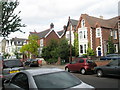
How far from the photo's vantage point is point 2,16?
12.7 metres

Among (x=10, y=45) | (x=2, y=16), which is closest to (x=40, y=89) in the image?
(x=2, y=16)

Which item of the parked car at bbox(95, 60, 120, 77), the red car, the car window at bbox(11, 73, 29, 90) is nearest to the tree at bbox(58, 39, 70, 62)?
the red car

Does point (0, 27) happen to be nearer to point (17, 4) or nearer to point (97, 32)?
point (17, 4)

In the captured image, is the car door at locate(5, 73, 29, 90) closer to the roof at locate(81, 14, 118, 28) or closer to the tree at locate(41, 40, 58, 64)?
the tree at locate(41, 40, 58, 64)

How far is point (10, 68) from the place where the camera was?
394 inches

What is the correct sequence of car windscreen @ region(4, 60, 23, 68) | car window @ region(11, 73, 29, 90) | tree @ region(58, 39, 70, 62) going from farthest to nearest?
1. tree @ region(58, 39, 70, 62)
2. car windscreen @ region(4, 60, 23, 68)
3. car window @ region(11, 73, 29, 90)

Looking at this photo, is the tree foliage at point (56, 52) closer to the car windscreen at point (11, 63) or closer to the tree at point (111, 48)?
the tree at point (111, 48)

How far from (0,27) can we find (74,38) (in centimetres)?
2378

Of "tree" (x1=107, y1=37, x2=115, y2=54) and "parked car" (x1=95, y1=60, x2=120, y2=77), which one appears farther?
"tree" (x1=107, y1=37, x2=115, y2=54)

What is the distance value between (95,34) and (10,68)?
78.7ft

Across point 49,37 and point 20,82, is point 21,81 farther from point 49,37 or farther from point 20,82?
point 49,37

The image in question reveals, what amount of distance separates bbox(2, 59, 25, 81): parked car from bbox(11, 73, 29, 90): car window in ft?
15.0

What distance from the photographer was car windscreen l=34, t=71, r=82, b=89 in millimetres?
4141

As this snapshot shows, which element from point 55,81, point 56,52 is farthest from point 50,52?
point 55,81
